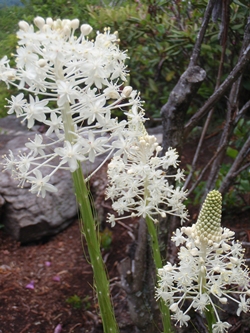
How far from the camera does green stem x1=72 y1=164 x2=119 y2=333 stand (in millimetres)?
1522

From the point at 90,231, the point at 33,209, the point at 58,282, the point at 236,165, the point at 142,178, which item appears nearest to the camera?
the point at 90,231

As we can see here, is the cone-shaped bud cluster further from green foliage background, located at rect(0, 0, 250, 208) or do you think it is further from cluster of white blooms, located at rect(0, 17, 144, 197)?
green foliage background, located at rect(0, 0, 250, 208)

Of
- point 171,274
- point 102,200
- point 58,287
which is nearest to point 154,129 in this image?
point 102,200

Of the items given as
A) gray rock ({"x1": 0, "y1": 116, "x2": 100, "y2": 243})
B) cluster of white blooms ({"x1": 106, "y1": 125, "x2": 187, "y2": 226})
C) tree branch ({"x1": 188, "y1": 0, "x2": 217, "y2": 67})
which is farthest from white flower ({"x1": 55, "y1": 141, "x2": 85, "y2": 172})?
gray rock ({"x1": 0, "y1": 116, "x2": 100, "y2": 243})

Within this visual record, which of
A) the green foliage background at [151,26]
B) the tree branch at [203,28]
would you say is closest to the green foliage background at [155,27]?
the green foliage background at [151,26]

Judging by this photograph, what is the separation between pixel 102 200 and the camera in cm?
432

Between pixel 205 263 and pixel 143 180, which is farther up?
pixel 143 180

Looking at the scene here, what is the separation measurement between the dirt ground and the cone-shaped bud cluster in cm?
139

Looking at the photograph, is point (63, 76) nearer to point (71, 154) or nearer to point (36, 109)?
point (36, 109)

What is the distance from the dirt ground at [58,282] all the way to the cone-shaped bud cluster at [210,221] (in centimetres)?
139

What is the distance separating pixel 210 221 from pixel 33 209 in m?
2.90

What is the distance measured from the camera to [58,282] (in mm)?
3883

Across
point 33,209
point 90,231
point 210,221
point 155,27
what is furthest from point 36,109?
point 33,209

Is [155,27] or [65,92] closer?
[65,92]
